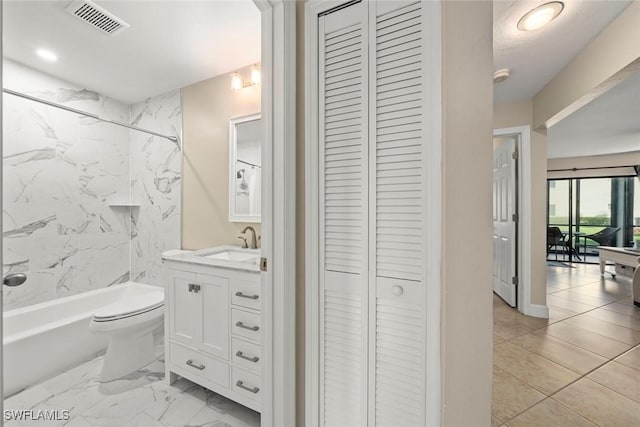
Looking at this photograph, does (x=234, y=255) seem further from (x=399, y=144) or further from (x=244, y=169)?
(x=399, y=144)

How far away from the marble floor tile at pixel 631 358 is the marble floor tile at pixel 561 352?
120 millimetres

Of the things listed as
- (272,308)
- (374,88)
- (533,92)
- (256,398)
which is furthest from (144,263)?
(533,92)

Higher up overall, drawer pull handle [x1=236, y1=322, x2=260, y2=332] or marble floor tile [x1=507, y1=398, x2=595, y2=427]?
drawer pull handle [x1=236, y1=322, x2=260, y2=332]

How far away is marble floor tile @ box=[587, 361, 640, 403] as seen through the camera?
6.20 feet

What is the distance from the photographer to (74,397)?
6.09ft

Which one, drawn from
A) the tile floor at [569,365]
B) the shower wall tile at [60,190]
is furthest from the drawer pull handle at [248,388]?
the shower wall tile at [60,190]

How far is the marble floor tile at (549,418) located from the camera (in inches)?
63.4

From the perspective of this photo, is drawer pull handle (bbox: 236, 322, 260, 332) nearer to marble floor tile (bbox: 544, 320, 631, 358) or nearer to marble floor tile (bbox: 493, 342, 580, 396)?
marble floor tile (bbox: 493, 342, 580, 396)

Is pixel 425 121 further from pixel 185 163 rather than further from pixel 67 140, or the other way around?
pixel 67 140

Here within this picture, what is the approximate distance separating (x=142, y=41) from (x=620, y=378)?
13.8 ft

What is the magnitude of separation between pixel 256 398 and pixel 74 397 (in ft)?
4.20

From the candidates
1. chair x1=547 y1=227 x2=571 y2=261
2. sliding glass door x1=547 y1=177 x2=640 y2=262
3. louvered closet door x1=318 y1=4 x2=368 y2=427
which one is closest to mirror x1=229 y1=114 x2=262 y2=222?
louvered closet door x1=318 y1=4 x2=368 y2=427

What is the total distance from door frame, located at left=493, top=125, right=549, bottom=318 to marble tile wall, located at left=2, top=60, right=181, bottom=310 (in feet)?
12.0

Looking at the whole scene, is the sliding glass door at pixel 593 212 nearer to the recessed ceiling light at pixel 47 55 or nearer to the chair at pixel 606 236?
the chair at pixel 606 236
